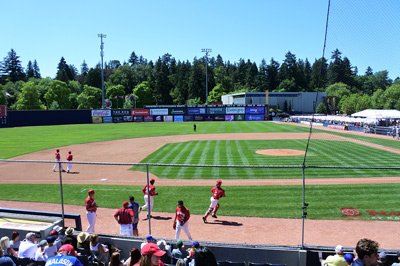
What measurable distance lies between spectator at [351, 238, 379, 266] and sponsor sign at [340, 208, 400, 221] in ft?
25.0

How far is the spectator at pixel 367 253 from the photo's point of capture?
13.5 feet

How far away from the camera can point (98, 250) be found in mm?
6617

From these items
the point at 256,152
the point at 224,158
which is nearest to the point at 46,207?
the point at 224,158

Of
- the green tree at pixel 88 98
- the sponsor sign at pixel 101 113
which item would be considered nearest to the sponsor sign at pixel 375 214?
the sponsor sign at pixel 101 113

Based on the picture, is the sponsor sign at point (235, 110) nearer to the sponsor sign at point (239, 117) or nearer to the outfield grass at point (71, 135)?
the sponsor sign at point (239, 117)

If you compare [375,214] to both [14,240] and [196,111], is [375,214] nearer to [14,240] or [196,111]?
[14,240]

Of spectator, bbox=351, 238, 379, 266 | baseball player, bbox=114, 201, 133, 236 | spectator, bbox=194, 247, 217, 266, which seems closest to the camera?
spectator, bbox=194, 247, 217, 266

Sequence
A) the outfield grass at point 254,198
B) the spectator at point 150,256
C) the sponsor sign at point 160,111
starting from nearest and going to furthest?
1. the spectator at point 150,256
2. the outfield grass at point 254,198
3. the sponsor sign at point 160,111

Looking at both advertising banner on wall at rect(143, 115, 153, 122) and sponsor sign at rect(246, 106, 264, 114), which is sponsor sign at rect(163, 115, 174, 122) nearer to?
advertising banner on wall at rect(143, 115, 153, 122)

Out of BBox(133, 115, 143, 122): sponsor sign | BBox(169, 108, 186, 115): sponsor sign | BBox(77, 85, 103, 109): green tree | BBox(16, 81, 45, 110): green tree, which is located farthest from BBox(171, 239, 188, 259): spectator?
BBox(77, 85, 103, 109): green tree

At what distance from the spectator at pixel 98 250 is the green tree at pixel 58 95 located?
10718 cm

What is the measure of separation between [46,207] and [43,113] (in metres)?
64.2

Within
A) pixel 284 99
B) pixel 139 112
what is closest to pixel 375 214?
pixel 139 112

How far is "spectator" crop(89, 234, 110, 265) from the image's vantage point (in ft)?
21.1
